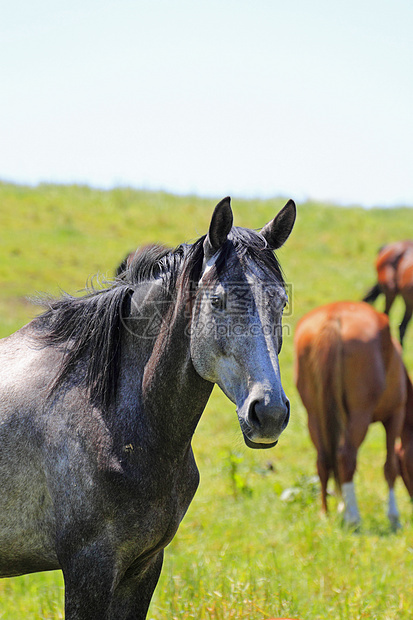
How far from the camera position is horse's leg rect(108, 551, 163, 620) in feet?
7.52

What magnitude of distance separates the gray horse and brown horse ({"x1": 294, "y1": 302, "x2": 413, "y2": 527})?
3397mm

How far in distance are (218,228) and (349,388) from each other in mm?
3857

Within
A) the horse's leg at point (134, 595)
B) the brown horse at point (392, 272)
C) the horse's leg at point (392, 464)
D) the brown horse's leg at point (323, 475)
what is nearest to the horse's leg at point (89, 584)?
the horse's leg at point (134, 595)

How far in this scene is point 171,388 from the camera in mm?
2176

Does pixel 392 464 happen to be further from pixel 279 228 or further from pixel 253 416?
pixel 253 416

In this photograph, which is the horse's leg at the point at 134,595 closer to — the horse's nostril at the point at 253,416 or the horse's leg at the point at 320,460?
the horse's nostril at the point at 253,416

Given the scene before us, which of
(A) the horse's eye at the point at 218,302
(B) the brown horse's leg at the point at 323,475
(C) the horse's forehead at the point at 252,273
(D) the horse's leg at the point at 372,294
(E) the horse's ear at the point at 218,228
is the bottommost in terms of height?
(B) the brown horse's leg at the point at 323,475

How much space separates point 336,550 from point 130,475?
2624mm

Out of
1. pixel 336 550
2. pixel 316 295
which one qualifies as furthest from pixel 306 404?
pixel 316 295

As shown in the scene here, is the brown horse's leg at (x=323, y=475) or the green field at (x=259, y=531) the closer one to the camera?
the green field at (x=259, y=531)

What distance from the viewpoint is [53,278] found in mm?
13141

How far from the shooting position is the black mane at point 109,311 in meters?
2.12

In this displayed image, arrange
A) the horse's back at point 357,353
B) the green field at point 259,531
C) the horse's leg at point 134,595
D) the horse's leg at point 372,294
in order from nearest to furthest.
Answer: the horse's leg at point 134,595, the green field at point 259,531, the horse's back at point 357,353, the horse's leg at point 372,294

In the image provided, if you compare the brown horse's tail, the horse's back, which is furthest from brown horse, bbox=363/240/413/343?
the brown horse's tail
